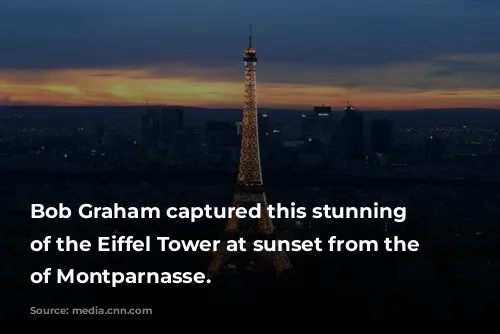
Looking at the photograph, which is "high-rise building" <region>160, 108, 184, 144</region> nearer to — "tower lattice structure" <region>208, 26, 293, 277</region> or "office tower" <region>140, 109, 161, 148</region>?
"office tower" <region>140, 109, 161, 148</region>

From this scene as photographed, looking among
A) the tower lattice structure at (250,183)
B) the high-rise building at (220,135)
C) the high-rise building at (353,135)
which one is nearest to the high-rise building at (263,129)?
the high-rise building at (220,135)

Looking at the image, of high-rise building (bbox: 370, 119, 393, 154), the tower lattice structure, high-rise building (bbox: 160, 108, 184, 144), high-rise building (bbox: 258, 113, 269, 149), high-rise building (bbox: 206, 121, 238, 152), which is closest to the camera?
the tower lattice structure

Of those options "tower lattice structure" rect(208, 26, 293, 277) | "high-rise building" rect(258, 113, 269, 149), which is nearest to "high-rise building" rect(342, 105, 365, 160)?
"high-rise building" rect(258, 113, 269, 149)

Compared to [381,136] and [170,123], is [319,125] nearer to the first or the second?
[381,136]

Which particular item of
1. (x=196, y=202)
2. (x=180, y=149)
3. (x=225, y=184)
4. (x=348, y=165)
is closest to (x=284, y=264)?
(x=196, y=202)

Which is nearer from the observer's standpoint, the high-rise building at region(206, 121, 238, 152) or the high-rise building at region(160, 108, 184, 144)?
the high-rise building at region(206, 121, 238, 152)

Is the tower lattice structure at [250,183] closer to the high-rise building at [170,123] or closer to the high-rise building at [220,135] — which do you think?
the high-rise building at [220,135]
